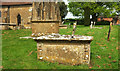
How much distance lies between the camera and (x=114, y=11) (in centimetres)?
3114

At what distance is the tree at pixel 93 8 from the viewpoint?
27.6 meters

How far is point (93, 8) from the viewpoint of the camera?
96.7 ft

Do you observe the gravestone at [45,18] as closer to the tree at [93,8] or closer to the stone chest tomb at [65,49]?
the stone chest tomb at [65,49]

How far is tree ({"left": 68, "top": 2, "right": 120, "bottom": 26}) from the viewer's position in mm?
27552

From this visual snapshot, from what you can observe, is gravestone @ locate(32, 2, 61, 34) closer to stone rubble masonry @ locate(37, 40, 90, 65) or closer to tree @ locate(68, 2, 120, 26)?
stone rubble masonry @ locate(37, 40, 90, 65)

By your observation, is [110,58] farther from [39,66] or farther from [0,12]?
[0,12]

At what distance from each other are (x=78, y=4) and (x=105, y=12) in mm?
6609

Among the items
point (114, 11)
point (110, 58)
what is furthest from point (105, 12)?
point (110, 58)

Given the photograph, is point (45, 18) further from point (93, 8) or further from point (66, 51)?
point (93, 8)

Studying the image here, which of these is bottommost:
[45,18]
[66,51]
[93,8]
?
[66,51]

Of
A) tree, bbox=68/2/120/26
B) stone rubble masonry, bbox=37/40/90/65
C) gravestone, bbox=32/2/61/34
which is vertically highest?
tree, bbox=68/2/120/26

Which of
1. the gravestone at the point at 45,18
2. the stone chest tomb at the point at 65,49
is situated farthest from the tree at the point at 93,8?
the stone chest tomb at the point at 65,49

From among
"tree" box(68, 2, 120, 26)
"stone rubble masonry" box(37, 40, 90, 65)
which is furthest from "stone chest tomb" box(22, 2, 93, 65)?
"tree" box(68, 2, 120, 26)

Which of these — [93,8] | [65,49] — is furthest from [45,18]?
[93,8]
